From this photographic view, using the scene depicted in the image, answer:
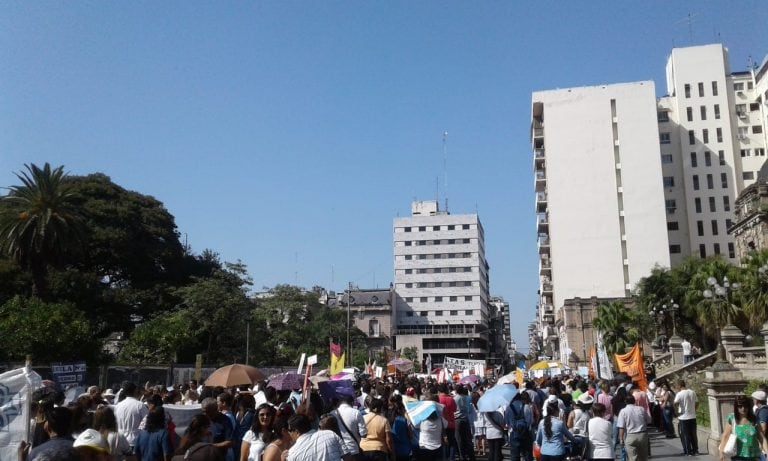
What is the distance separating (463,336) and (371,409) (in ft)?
308

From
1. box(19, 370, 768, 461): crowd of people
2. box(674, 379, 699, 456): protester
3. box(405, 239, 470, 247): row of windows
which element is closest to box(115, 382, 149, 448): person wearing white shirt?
box(19, 370, 768, 461): crowd of people

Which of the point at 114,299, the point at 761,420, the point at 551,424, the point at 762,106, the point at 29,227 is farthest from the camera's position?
the point at 762,106

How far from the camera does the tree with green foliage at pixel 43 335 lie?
33062 millimetres

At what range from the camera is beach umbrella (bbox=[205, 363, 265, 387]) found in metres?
16.8

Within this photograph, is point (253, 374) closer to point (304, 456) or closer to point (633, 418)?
point (633, 418)

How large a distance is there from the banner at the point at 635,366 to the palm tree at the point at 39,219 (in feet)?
118

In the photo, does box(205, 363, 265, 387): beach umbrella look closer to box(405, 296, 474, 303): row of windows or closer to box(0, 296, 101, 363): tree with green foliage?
box(0, 296, 101, 363): tree with green foliage

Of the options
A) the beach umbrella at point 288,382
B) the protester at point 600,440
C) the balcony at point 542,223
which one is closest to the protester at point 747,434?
the protester at point 600,440

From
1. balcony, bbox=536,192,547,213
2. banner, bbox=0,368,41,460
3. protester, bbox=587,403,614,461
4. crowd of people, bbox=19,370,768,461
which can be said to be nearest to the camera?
crowd of people, bbox=19,370,768,461

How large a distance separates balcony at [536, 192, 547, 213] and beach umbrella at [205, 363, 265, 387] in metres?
61.9

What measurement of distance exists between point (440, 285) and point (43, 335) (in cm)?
7746

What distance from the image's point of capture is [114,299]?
181 ft

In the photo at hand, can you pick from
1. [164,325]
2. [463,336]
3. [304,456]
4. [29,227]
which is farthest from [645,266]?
[304,456]

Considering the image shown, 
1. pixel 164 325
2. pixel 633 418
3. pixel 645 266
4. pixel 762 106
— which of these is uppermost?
pixel 762 106
